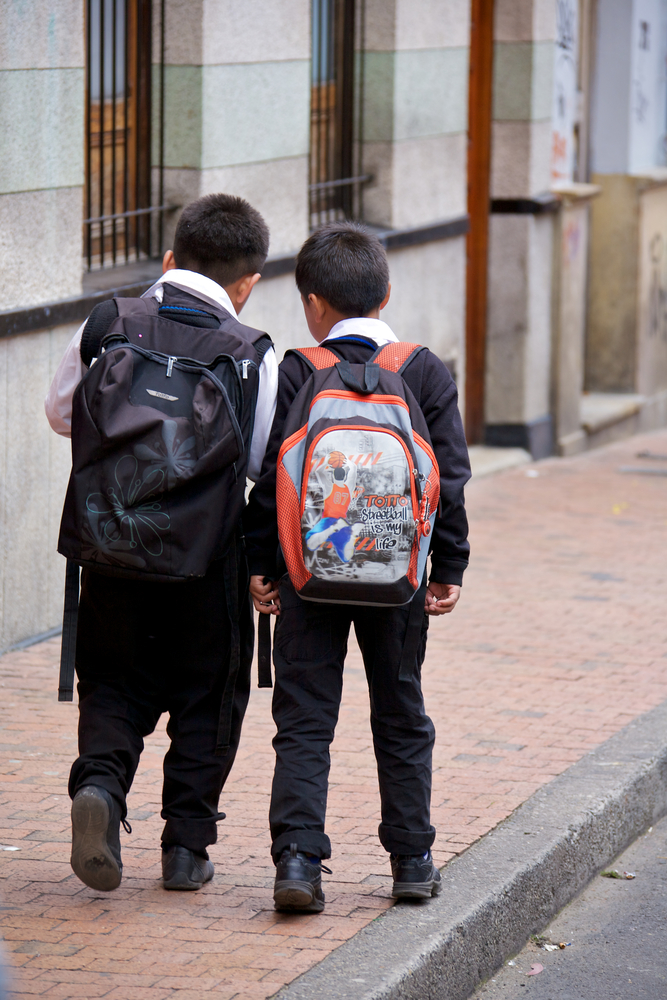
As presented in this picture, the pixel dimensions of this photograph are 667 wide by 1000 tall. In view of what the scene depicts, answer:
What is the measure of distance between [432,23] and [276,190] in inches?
94.2

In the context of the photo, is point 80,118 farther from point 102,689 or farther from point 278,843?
point 278,843

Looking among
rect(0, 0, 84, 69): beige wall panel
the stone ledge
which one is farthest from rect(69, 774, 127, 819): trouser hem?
the stone ledge

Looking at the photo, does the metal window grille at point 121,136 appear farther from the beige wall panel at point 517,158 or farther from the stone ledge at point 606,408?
the stone ledge at point 606,408

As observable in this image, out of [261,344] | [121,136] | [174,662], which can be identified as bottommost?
[174,662]

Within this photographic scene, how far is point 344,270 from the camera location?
3635mm

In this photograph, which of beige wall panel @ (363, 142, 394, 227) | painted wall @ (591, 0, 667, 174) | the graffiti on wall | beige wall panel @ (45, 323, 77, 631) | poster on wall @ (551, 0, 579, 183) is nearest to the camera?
beige wall panel @ (45, 323, 77, 631)

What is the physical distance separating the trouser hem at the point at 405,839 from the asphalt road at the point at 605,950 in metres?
0.39

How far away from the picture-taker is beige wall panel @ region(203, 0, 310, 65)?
7.11 meters

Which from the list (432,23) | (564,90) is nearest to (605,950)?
(432,23)

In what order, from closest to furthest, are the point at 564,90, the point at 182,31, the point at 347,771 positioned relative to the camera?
1. the point at 347,771
2. the point at 182,31
3. the point at 564,90

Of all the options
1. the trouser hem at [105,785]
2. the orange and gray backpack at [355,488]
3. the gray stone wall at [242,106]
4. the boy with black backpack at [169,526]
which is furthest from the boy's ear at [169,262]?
the gray stone wall at [242,106]

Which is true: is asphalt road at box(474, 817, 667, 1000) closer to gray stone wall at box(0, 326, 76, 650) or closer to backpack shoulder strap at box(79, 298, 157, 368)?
backpack shoulder strap at box(79, 298, 157, 368)

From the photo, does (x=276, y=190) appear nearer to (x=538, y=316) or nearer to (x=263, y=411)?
(x=538, y=316)

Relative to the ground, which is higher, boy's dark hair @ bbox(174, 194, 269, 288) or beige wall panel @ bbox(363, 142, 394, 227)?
beige wall panel @ bbox(363, 142, 394, 227)
